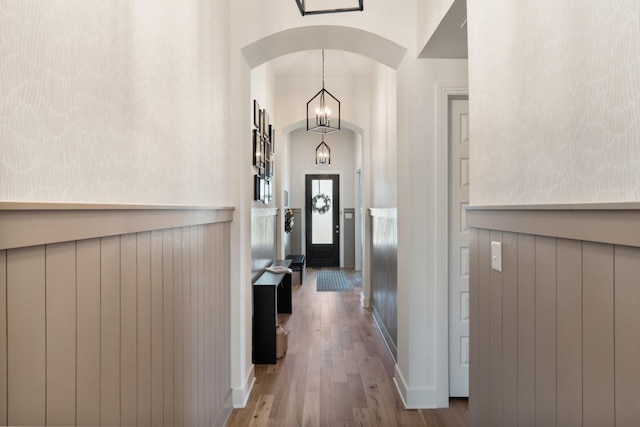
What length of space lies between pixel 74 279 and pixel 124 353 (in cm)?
35

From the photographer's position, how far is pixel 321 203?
924 cm

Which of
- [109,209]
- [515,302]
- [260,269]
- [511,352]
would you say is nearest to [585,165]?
[515,302]

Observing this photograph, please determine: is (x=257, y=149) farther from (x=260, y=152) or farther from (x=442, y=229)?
(x=442, y=229)

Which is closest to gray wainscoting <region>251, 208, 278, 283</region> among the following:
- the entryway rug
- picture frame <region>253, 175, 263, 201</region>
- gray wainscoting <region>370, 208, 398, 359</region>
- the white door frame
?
picture frame <region>253, 175, 263, 201</region>

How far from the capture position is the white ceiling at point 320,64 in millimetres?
5094

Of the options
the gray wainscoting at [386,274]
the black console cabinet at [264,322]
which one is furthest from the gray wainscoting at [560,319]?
the black console cabinet at [264,322]

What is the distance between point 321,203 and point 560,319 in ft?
26.9

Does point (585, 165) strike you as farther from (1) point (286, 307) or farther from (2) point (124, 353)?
(1) point (286, 307)

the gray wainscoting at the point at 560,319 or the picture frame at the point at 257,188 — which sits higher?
the picture frame at the point at 257,188

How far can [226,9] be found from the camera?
249cm

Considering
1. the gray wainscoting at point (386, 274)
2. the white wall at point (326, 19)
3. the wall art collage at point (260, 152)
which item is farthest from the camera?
the wall art collage at point (260, 152)

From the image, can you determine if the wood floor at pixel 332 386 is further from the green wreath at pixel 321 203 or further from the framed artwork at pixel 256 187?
the green wreath at pixel 321 203

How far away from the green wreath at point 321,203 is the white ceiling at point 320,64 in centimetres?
382

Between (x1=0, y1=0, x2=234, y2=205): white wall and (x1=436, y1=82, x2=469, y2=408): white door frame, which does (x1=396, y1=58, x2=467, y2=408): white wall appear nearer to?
(x1=436, y1=82, x2=469, y2=408): white door frame
